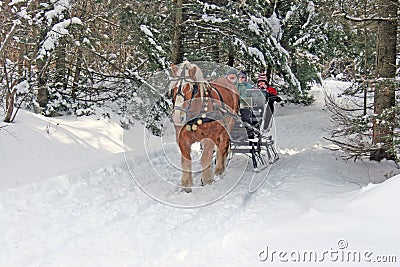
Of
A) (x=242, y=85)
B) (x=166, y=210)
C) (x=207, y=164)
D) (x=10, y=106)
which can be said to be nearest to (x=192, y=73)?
(x=207, y=164)

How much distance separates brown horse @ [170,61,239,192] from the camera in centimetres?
651

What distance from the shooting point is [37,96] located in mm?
10789

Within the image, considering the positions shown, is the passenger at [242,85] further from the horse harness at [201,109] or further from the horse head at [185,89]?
the horse head at [185,89]

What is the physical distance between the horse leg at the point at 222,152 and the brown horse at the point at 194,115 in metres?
0.14

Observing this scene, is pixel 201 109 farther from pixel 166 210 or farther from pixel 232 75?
pixel 232 75

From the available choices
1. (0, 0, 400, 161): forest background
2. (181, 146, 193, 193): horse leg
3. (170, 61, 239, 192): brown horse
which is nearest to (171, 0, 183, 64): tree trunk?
(0, 0, 400, 161): forest background

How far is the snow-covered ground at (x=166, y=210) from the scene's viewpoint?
153 inches

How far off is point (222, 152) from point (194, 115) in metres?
1.40

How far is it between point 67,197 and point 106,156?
254 centimetres

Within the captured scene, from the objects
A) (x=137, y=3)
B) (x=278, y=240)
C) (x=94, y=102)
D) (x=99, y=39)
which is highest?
(x=137, y=3)

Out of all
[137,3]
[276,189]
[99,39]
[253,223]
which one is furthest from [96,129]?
[253,223]

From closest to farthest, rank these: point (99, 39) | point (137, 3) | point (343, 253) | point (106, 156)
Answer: point (343, 253) → point (106, 156) → point (137, 3) → point (99, 39)

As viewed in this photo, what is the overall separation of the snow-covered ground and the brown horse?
47 cm

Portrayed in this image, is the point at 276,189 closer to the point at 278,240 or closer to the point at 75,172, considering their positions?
the point at 278,240
